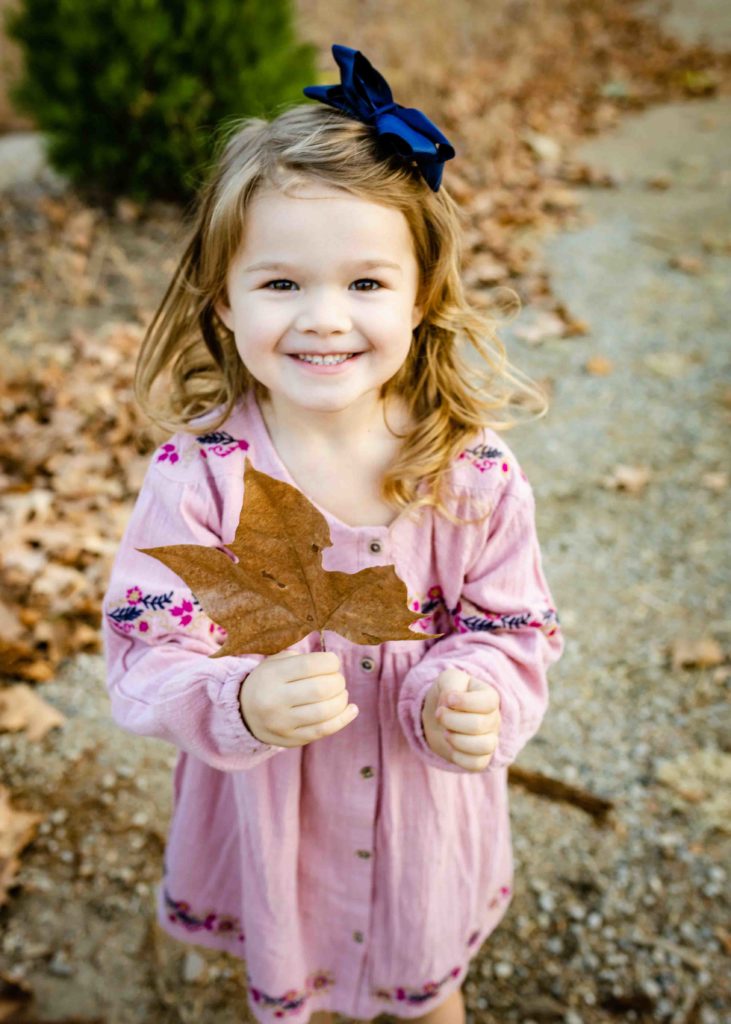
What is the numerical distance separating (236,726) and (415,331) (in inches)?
31.3

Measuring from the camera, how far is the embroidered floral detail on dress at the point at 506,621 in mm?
1402

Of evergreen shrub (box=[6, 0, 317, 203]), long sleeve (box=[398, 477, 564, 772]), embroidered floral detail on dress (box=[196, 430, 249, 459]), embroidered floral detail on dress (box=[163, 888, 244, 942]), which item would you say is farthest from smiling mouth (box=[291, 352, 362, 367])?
evergreen shrub (box=[6, 0, 317, 203])

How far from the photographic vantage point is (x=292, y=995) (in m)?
1.56

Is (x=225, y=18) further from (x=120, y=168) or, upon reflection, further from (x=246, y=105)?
(x=120, y=168)

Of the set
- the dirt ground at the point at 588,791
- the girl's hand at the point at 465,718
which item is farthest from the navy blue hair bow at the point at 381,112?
the dirt ground at the point at 588,791

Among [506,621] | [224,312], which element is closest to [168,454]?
[224,312]

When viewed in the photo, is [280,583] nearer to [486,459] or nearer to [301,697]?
[301,697]

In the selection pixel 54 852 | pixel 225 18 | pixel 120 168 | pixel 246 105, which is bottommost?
pixel 54 852

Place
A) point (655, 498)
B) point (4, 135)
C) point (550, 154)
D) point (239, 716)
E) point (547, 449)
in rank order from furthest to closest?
point (4, 135), point (550, 154), point (547, 449), point (655, 498), point (239, 716)

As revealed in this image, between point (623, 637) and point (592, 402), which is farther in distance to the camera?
point (592, 402)

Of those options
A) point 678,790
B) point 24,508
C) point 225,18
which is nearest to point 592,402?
point 678,790

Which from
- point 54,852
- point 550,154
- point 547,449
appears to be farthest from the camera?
point 550,154

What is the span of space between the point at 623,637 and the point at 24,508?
6.69ft

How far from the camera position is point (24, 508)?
114 inches
